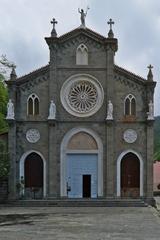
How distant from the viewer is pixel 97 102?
45.5 metres

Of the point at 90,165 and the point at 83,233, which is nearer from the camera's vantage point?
the point at 83,233

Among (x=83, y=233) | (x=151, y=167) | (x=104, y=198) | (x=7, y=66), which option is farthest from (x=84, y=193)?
(x=83, y=233)

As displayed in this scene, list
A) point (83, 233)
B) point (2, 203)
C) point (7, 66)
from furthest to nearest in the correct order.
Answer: point (7, 66), point (2, 203), point (83, 233)

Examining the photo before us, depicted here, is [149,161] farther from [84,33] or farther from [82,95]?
[84,33]

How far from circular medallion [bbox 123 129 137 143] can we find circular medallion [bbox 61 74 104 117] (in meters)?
2.94

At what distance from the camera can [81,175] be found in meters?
45.6

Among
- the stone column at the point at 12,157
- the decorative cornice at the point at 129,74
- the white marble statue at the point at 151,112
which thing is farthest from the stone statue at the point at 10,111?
the white marble statue at the point at 151,112

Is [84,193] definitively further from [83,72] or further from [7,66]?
[7,66]

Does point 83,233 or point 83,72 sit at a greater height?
point 83,72

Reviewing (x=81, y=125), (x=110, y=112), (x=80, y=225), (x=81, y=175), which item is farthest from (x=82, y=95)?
(x=80, y=225)

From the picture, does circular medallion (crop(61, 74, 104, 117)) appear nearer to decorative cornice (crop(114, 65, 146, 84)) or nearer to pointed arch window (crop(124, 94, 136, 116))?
decorative cornice (crop(114, 65, 146, 84))

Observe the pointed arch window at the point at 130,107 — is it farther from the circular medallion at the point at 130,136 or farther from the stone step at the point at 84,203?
the stone step at the point at 84,203

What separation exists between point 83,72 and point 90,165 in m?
7.26

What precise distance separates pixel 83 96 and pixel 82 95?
116 mm
